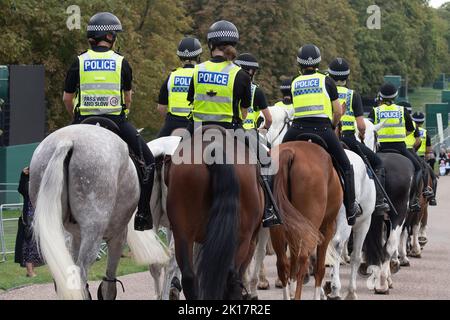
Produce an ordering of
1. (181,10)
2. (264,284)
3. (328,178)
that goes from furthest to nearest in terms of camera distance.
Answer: (181,10)
(264,284)
(328,178)

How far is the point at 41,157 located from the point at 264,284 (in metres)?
6.15

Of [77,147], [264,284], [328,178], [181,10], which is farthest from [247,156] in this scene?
[181,10]

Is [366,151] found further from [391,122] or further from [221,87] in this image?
[221,87]

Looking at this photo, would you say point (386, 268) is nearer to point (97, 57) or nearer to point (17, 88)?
point (97, 57)

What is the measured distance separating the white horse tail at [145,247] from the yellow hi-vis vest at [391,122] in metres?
7.13

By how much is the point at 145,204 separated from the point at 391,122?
25.8 feet

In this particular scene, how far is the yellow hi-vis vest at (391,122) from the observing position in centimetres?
1894

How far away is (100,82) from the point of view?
463 inches

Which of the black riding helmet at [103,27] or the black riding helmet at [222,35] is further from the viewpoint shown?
the black riding helmet at [103,27]

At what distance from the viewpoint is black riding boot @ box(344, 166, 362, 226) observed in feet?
45.9

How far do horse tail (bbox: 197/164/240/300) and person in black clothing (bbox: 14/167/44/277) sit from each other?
642 centimetres

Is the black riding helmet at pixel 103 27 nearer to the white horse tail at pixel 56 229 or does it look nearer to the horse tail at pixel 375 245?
A: the white horse tail at pixel 56 229

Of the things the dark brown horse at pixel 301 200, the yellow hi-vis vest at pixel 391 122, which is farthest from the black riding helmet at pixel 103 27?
the yellow hi-vis vest at pixel 391 122
